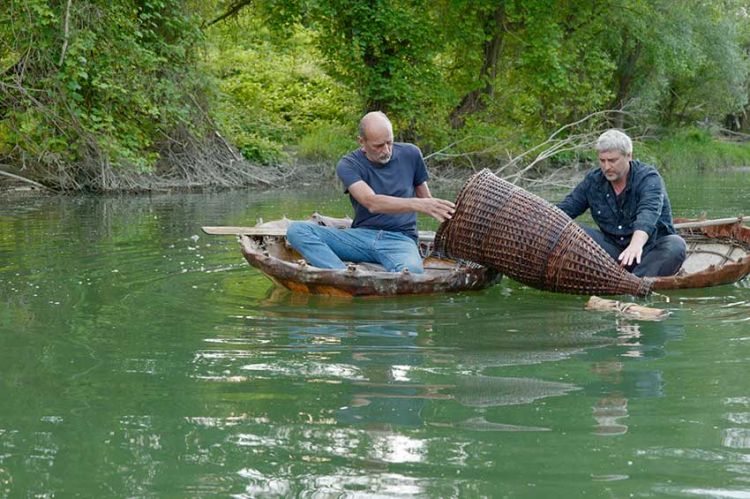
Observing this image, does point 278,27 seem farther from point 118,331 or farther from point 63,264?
point 118,331

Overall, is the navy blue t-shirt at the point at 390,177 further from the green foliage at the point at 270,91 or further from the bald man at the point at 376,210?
the green foliage at the point at 270,91

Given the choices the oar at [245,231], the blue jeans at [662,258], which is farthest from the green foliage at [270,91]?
the blue jeans at [662,258]

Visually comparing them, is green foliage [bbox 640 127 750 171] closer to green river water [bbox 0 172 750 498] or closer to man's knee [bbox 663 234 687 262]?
man's knee [bbox 663 234 687 262]

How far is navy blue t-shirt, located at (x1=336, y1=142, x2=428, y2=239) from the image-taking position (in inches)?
295

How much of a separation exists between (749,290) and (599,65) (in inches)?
786

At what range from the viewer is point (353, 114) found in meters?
24.2

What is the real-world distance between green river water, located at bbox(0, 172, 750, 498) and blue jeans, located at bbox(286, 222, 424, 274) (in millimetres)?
368

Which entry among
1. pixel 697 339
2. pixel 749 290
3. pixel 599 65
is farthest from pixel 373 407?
pixel 599 65

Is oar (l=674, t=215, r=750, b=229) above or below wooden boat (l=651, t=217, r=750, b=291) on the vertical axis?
above

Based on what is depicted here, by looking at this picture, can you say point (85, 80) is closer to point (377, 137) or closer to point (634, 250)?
point (377, 137)

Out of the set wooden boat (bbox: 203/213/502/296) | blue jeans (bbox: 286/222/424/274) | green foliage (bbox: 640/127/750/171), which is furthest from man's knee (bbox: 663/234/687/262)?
green foliage (bbox: 640/127/750/171)

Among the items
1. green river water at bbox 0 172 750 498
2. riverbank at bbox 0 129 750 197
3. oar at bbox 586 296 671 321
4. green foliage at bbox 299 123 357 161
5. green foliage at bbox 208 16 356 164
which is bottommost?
green river water at bbox 0 172 750 498

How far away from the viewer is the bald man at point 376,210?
7.33 meters

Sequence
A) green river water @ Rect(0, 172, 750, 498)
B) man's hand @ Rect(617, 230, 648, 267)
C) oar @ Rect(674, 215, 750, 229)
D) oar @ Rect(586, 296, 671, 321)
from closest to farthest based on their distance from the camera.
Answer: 1. green river water @ Rect(0, 172, 750, 498)
2. oar @ Rect(586, 296, 671, 321)
3. man's hand @ Rect(617, 230, 648, 267)
4. oar @ Rect(674, 215, 750, 229)
